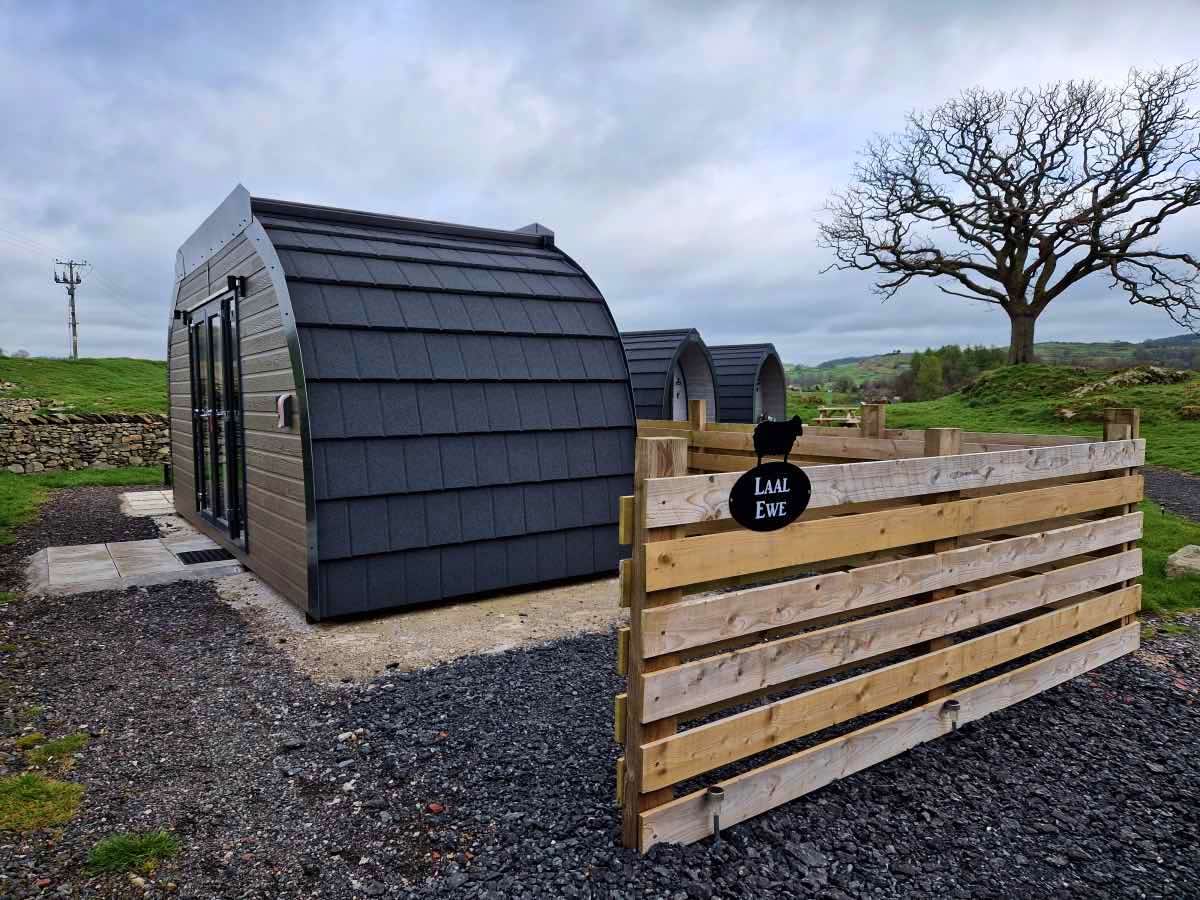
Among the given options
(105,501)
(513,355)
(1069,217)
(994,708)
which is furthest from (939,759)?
(1069,217)

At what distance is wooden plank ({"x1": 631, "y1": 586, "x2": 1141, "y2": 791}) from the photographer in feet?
8.51

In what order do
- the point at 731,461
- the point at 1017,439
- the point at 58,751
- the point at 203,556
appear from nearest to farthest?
the point at 58,751 → the point at 1017,439 → the point at 731,461 → the point at 203,556

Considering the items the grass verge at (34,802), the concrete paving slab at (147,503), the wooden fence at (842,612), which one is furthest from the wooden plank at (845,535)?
the concrete paving slab at (147,503)

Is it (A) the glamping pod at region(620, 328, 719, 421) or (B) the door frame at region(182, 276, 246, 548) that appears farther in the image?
(A) the glamping pod at region(620, 328, 719, 421)

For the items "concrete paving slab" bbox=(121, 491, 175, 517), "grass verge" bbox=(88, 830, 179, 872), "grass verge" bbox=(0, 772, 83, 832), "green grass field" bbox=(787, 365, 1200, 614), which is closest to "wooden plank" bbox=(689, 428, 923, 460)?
"grass verge" bbox=(88, 830, 179, 872)

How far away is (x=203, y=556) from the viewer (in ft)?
24.3

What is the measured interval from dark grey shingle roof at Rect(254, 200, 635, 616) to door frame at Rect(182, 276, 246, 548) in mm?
1380

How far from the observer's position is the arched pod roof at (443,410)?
210 inches

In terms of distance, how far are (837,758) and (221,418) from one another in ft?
22.1

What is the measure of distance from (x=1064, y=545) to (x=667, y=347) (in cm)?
1011

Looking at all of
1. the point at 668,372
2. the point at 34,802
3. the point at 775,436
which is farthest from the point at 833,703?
the point at 668,372

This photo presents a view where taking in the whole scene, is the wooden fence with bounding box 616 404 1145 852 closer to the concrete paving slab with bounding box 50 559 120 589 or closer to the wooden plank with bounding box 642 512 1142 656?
the wooden plank with bounding box 642 512 1142 656

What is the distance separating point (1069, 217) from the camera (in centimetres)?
2275

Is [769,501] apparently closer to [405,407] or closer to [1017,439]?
[1017,439]
